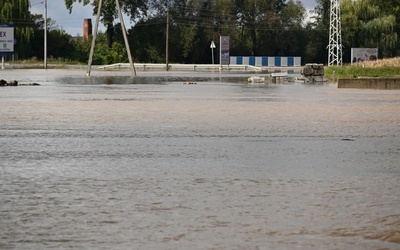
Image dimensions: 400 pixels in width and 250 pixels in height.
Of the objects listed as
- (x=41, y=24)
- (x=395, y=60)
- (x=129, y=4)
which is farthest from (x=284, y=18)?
(x=395, y=60)

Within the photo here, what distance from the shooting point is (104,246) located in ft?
20.6

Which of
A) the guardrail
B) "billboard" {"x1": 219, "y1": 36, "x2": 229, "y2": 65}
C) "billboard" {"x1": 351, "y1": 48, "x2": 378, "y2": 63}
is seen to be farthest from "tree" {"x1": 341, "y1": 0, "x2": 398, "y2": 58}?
"billboard" {"x1": 219, "y1": 36, "x2": 229, "y2": 65}

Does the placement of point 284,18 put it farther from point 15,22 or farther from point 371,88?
point 371,88

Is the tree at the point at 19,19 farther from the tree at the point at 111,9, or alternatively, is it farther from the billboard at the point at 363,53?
the billboard at the point at 363,53

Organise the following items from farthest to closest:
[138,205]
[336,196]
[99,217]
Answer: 1. [336,196]
2. [138,205]
3. [99,217]

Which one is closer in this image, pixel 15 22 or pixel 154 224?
pixel 154 224

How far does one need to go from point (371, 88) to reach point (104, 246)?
3331 centimetres

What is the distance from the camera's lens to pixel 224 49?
292ft

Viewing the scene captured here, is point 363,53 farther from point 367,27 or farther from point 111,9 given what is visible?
point 111,9

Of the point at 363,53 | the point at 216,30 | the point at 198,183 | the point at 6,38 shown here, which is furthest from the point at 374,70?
the point at 216,30

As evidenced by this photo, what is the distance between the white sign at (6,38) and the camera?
8344 centimetres

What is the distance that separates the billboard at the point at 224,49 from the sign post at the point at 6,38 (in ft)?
62.5

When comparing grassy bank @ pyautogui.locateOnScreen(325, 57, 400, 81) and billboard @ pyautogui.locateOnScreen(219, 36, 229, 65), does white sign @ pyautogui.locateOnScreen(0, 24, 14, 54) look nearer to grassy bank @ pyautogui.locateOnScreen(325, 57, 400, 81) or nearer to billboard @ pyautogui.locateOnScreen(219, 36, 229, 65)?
billboard @ pyautogui.locateOnScreen(219, 36, 229, 65)

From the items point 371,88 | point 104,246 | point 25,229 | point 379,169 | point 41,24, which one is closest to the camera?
point 104,246
